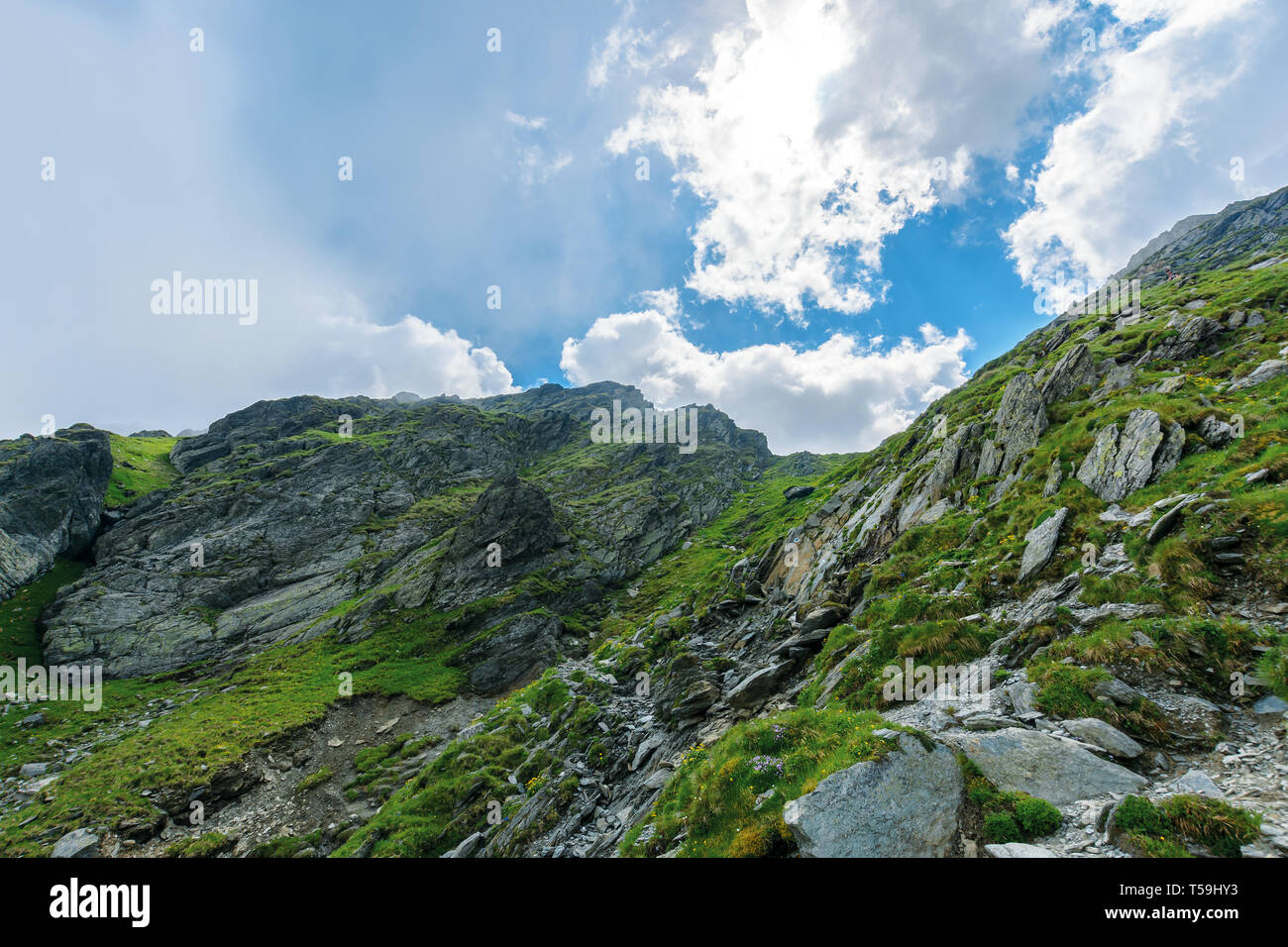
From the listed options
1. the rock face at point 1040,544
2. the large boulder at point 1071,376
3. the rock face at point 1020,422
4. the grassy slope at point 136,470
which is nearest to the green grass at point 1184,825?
the rock face at point 1040,544

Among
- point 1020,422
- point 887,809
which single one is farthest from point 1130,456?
point 887,809

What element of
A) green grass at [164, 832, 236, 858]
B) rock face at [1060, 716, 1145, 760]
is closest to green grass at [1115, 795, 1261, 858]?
rock face at [1060, 716, 1145, 760]

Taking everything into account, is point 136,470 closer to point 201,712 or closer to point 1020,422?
point 201,712

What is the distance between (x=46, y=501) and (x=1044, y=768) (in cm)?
14159

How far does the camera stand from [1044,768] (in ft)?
32.3

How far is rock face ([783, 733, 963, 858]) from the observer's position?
941 cm

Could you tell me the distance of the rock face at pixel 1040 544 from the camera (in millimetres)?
17828

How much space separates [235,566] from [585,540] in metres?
69.0

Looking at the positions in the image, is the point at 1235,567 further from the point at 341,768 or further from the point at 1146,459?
the point at 341,768

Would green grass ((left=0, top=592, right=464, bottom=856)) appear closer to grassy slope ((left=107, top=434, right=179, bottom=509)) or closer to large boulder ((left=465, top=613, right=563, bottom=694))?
large boulder ((left=465, top=613, right=563, bottom=694))

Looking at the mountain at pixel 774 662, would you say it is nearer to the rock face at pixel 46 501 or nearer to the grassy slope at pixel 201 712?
the grassy slope at pixel 201 712

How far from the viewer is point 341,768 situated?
40.4 metres

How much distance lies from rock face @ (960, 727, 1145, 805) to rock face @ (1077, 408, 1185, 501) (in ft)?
48.0
